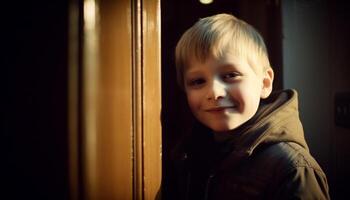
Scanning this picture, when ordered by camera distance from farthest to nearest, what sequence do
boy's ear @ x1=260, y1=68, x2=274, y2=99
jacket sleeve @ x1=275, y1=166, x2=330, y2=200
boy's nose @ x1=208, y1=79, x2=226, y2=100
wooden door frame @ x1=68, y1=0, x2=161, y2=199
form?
boy's ear @ x1=260, y1=68, x2=274, y2=99 → boy's nose @ x1=208, y1=79, x2=226, y2=100 → jacket sleeve @ x1=275, y1=166, x2=330, y2=200 → wooden door frame @ x1=68, y1=0, x2=161, y2=199

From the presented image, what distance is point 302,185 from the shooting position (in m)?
0.58

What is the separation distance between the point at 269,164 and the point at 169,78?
609 mm

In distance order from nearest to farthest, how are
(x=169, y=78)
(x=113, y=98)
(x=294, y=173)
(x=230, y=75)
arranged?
(x=113, y=98), (x=294, y=173), (x=230, y=75), (x=169, y=78)

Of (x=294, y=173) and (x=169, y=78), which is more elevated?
(x=169, y=78)

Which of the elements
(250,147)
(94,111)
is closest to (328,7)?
(250,147)

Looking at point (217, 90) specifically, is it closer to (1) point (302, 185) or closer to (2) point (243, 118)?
(2) point (243, 118)

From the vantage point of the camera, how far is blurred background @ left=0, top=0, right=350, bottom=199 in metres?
0.46

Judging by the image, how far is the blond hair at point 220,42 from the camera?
71 centimetres

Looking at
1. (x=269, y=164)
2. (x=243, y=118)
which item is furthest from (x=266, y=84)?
(x=269, y=164)

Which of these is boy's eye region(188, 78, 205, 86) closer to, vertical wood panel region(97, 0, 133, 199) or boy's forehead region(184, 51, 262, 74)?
boy's forehead region(184, 51, 262, 74)

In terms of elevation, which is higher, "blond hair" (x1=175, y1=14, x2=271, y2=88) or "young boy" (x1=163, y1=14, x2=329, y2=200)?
"blond hair" (x1=175, y1=14, x2=271, y2=88)

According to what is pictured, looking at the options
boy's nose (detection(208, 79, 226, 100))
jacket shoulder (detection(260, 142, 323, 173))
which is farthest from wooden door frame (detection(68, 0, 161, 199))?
jacket shoulder (detection(260, 142, 323, 173))

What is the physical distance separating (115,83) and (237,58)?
13.8 inches

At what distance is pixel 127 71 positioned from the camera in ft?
1.63
